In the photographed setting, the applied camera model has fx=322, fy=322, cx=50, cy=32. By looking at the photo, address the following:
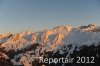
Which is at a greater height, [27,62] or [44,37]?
[44,37]

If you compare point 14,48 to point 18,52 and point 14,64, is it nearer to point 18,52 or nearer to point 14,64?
point 18,52

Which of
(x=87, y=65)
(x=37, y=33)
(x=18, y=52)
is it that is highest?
(x=37, y=33)

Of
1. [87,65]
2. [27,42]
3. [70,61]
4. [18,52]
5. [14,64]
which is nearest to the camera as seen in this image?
[87,65]

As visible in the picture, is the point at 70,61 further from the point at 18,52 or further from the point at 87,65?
the point at 18,52

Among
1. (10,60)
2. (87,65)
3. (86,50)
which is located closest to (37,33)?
(10,60)

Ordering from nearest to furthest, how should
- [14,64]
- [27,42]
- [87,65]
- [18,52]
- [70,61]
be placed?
[87,65]
[70,61]
[14,64]
[18,52]
[27,42]

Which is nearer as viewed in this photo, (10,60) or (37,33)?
(10,60)

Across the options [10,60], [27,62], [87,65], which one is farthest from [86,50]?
[10,60]
